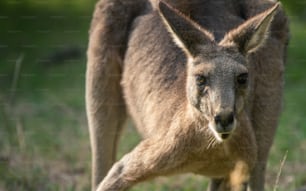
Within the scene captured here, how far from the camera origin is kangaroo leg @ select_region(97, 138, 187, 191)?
6.18 metres

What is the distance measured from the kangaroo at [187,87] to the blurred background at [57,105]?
0.59 m

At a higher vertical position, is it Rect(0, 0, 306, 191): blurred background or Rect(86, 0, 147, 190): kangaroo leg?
Rect(86, 0, 147, 190): kangaroo leg

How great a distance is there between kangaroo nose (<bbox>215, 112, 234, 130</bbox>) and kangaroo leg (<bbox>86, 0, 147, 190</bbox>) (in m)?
1.65

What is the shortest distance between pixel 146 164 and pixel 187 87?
523 millimetres

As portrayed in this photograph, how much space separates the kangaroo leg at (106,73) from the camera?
23.4ft

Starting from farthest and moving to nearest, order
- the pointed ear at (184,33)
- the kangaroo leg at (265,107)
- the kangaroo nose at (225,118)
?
the kangaroo leg at (265,107) < the pointed ear at (184,33) < the kangaroo nose at (225,118)

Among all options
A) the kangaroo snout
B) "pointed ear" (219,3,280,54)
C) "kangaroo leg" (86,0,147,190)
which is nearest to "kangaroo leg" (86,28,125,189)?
"kangaroo leg" (86,0,147,190)

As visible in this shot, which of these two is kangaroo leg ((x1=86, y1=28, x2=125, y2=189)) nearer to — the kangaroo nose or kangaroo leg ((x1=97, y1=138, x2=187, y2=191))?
kangaroo leg ((x1=97, y1=138, x2=187, y2=191))

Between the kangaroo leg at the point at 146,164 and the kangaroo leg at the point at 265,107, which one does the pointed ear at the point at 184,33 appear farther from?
the kangaroo leg at the point at 265,107

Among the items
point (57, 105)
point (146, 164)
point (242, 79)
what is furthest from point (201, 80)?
point (57, 105)

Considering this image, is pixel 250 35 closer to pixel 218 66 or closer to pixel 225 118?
pixel 218 66

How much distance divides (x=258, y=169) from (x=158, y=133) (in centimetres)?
73

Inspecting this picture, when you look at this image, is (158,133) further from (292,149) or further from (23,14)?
(23,14)

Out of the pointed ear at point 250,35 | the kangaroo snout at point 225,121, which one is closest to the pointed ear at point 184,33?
the pointed ear at point 250,35
